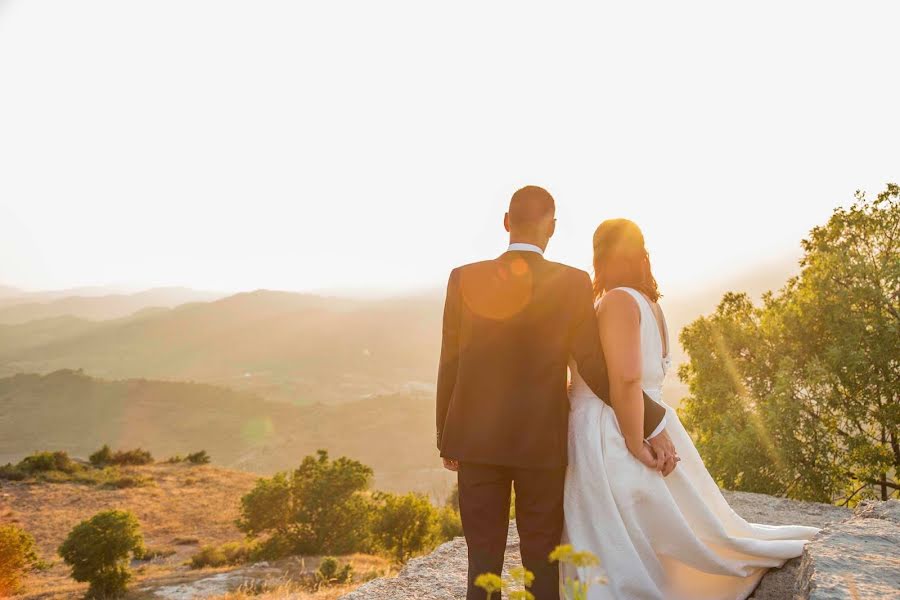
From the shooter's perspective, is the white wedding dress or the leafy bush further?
the leafy bush

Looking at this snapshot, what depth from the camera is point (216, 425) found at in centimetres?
11269

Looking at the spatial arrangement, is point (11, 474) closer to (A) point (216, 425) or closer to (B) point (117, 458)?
(B) point (117, 458)

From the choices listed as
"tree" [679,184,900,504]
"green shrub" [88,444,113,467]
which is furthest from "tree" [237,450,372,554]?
"green shrub" [88,444,113,467]

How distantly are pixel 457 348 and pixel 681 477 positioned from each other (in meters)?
1.91

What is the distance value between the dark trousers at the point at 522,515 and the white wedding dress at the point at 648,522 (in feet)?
1.09

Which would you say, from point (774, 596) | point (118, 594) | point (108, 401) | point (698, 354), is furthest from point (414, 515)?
point (108, 401)

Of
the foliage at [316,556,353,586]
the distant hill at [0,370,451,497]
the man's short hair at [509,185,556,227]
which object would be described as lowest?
the distant hill at [0,370,451,497]

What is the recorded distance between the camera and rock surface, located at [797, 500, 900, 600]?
269cm

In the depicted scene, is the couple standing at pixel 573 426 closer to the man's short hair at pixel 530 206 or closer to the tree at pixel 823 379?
the man's short hair at pixel 530 206

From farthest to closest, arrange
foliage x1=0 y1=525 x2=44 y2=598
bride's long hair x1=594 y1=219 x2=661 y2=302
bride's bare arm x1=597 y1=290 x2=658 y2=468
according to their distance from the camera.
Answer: foliage x1=0 y1=525 x2=44 y2=598 → bride's long hair x1=594 y1=219 x2=661 y2=302 → bride's bare arm x1=597 y1=290 x2=658 y2=468

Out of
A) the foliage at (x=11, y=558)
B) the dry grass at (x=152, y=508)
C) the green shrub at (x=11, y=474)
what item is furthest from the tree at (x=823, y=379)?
the green shrub at (x=11, y=474)

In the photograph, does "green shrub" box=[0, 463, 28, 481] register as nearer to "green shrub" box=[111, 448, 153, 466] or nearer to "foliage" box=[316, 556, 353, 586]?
"green shrub" box=[111, 448, 153, 466]

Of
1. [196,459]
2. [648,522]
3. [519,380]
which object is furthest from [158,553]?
[519,380]

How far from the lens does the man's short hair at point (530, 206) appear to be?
3188 millimetres
